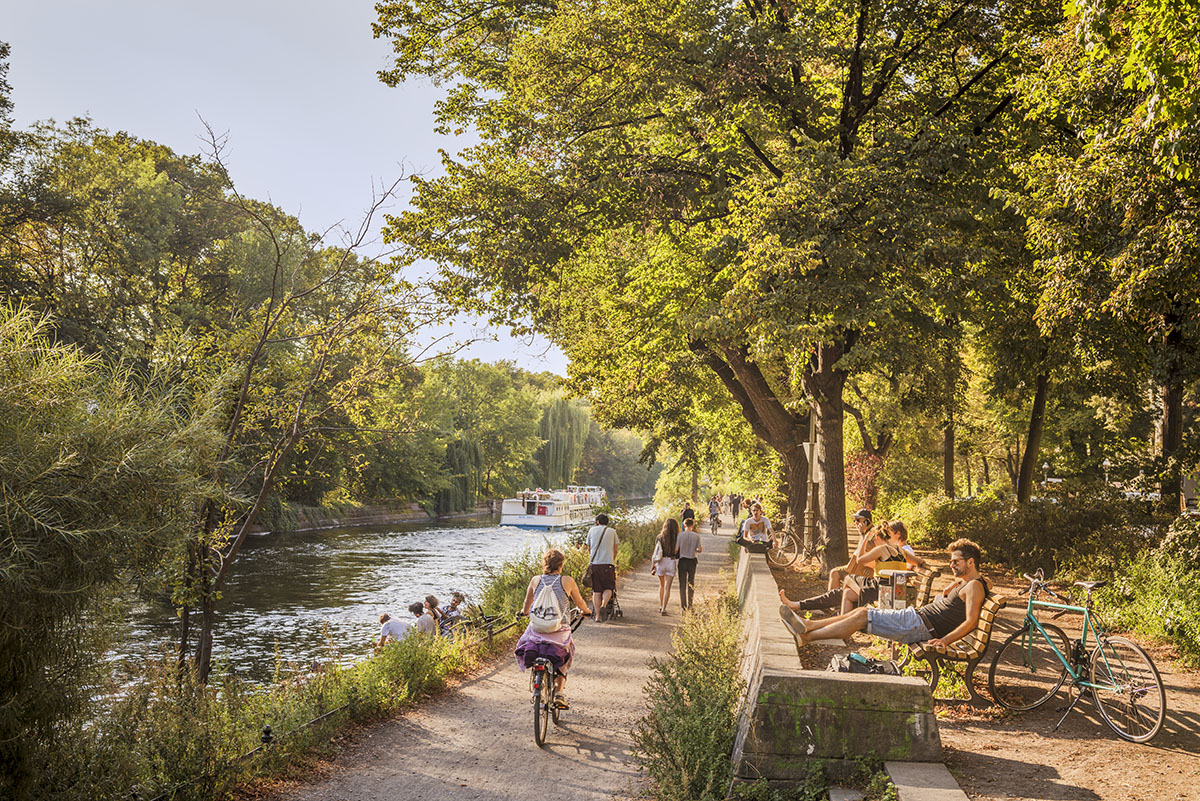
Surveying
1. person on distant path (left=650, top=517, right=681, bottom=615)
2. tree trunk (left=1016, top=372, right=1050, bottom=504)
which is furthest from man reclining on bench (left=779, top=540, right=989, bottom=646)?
tree trunk (left=1016, top=372, right=1050, bottom=504)

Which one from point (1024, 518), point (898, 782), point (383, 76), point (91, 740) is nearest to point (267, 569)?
point (383, 76)

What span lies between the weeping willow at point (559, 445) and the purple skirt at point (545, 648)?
61.1 metres

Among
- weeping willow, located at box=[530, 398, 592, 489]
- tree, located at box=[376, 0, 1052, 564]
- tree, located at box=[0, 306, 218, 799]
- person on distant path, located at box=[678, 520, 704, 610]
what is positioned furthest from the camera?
weeping willow, located at box=[530, 398, 592, 489]

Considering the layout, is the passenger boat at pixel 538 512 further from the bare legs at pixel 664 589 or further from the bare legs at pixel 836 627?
the bare legs at pixel 836 627

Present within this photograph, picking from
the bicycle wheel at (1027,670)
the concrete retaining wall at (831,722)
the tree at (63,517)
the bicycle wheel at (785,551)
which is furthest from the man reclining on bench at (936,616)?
the bicycle wheel at (785,551)

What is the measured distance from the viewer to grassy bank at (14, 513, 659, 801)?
16.9 feet

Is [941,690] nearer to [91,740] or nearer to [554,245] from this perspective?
[91,740]

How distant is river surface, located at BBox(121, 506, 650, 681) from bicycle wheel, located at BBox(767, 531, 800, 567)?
6403 millimetres

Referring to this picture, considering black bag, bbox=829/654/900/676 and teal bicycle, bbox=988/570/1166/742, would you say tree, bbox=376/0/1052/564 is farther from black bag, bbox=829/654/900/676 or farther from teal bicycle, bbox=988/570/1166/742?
black bag, bbox=829/654/900/676

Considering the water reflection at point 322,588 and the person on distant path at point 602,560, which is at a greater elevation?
the person on distant path at point 602,560

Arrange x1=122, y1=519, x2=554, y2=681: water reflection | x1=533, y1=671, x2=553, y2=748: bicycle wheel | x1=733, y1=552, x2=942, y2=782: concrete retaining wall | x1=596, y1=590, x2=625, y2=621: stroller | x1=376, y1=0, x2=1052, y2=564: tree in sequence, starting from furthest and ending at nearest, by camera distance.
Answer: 1. x1=122, y1=519, x2=554, y2=681: water reflection
2. x1=596, y1=590, x2=625, y2=621: stroller
3. x1=376, y1=0, x2=1052, y2=564: tree
4. x1=533, y1=671, x2=553, y2=748: bicycle wheel
5. x1=733, y1=552, x2=942, y2=782: concrete retaining wall

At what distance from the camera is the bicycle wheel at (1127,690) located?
6.32 meters

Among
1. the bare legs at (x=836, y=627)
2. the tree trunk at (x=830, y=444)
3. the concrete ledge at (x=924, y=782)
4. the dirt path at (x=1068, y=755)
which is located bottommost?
the dirt path at (x=1068, y=755)

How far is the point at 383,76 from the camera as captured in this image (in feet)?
47.9
